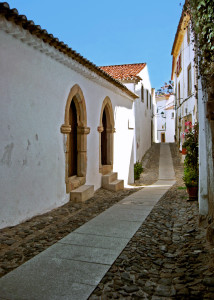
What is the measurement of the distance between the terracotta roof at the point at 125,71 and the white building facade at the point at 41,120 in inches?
204

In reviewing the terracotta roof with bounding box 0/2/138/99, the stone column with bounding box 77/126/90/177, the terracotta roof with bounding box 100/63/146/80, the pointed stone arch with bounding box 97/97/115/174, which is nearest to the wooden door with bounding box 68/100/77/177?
the stone column with bounding box 77/126/90/177

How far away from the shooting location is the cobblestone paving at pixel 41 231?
349 centimetres

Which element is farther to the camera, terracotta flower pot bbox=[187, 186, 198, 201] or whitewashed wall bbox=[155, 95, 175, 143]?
whitewashed wall bbox=[155, 95, 175, 143]

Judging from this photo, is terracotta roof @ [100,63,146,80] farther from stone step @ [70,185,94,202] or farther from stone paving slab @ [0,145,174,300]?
stone paving slab @ [0,145,174,300]

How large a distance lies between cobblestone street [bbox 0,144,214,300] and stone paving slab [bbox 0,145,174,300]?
126 millimetres

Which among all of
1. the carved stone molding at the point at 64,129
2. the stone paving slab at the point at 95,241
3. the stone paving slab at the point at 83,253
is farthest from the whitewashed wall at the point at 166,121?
the stone paving slab at the point at 83,253

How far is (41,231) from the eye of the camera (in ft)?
14.9

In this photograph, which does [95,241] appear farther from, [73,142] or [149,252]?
[73,142]

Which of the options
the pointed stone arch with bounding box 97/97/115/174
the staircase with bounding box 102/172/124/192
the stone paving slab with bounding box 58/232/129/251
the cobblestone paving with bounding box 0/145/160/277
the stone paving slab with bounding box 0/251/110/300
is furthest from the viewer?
the pointed stone arch with bounding box 97/97/115/174

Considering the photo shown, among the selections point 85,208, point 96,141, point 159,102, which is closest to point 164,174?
point 96,141

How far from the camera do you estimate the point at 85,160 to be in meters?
7.73

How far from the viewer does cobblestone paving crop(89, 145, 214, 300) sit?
8.86ft

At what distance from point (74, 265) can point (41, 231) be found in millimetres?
1494

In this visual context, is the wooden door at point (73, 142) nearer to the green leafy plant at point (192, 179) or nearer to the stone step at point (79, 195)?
the stone step at point (79, 195)
